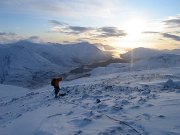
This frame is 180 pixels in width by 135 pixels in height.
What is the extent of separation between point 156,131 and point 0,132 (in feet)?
25.6

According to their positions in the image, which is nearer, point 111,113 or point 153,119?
point 153,119

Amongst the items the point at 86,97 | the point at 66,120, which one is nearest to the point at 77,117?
the point at 66,120

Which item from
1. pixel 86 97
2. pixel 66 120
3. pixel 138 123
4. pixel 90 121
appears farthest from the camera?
pixel 86 97

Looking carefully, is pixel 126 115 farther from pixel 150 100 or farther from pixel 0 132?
pixel 0 132

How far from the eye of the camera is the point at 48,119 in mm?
13578

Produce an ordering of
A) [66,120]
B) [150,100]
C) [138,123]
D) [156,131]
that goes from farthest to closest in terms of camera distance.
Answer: [150,100], [66,120], [138,123], [156,131]

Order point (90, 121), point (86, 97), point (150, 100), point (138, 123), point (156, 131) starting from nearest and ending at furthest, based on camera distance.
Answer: point (156, 131) → point (138, 123) → point (90, 121) → point (150, 100) → point (86, 97)

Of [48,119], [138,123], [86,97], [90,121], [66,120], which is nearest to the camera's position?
[138,123]

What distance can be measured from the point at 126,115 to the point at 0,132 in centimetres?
605

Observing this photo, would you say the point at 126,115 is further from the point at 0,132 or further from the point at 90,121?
the point at 0,132

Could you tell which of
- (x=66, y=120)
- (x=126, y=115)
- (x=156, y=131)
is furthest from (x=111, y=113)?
(x=156, y=131)

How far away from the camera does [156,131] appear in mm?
9625

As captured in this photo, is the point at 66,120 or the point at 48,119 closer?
the point at 66,120

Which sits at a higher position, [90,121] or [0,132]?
[90,121]
